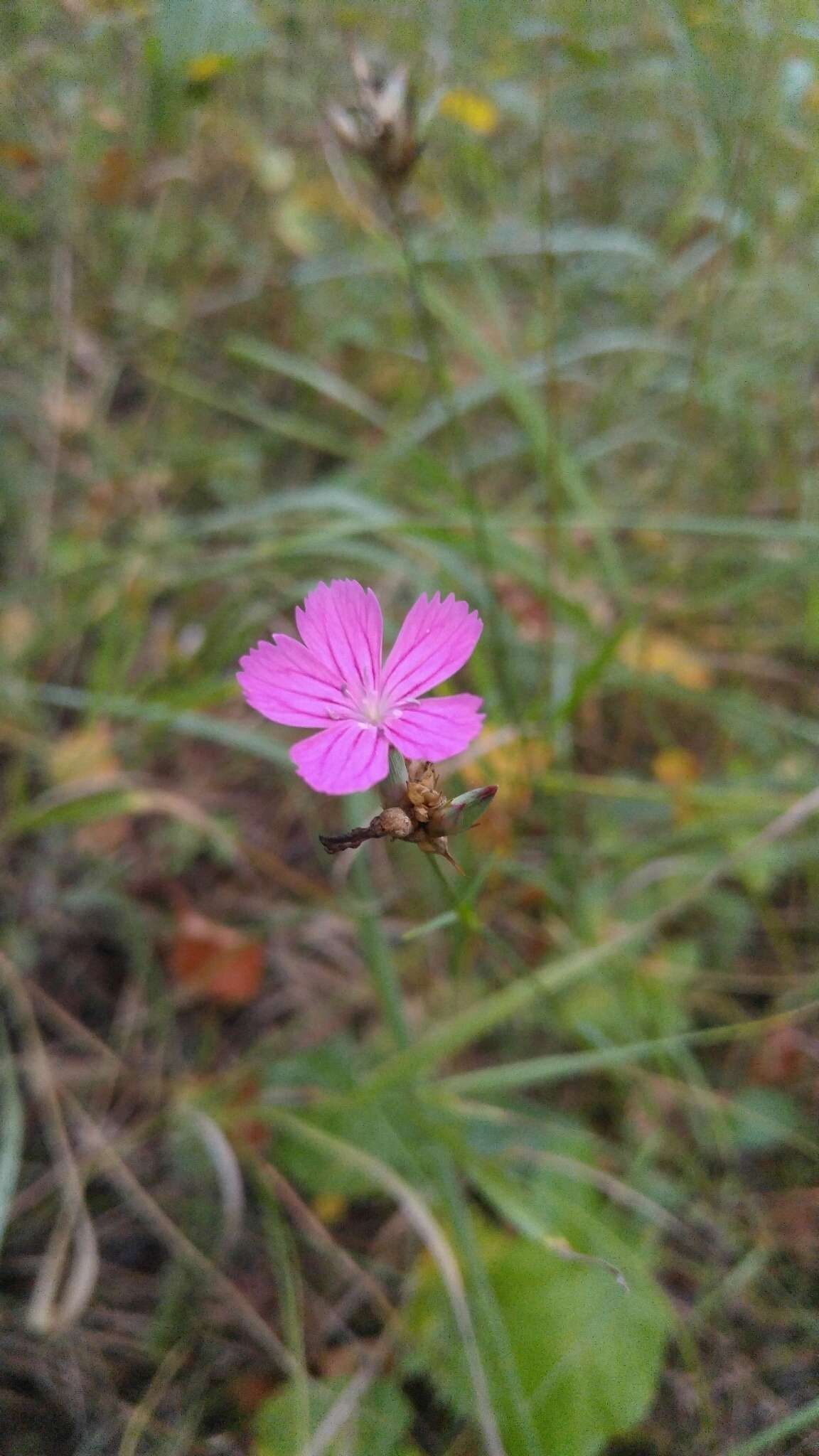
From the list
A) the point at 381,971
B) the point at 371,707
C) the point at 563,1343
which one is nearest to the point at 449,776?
the point at 381,971

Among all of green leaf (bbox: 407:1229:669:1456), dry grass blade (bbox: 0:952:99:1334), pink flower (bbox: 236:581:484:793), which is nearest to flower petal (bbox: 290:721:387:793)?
pink flower (bbox: 236:581:484:793)

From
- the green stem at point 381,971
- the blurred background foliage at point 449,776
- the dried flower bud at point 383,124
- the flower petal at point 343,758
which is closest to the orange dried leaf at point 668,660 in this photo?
the blurred background foliage at point 449,776

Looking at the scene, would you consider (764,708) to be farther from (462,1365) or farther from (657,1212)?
(462,1365)

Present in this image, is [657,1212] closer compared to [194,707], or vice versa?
[657,1212]

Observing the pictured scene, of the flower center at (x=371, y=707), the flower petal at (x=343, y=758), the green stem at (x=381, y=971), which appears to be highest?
the flower center at (x=371, y=707)

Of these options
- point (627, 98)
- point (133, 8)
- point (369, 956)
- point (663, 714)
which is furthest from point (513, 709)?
point (627, 98)

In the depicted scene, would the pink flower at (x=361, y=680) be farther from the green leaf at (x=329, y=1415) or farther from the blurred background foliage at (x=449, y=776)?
the green leaf at (x=329, y=1415)
